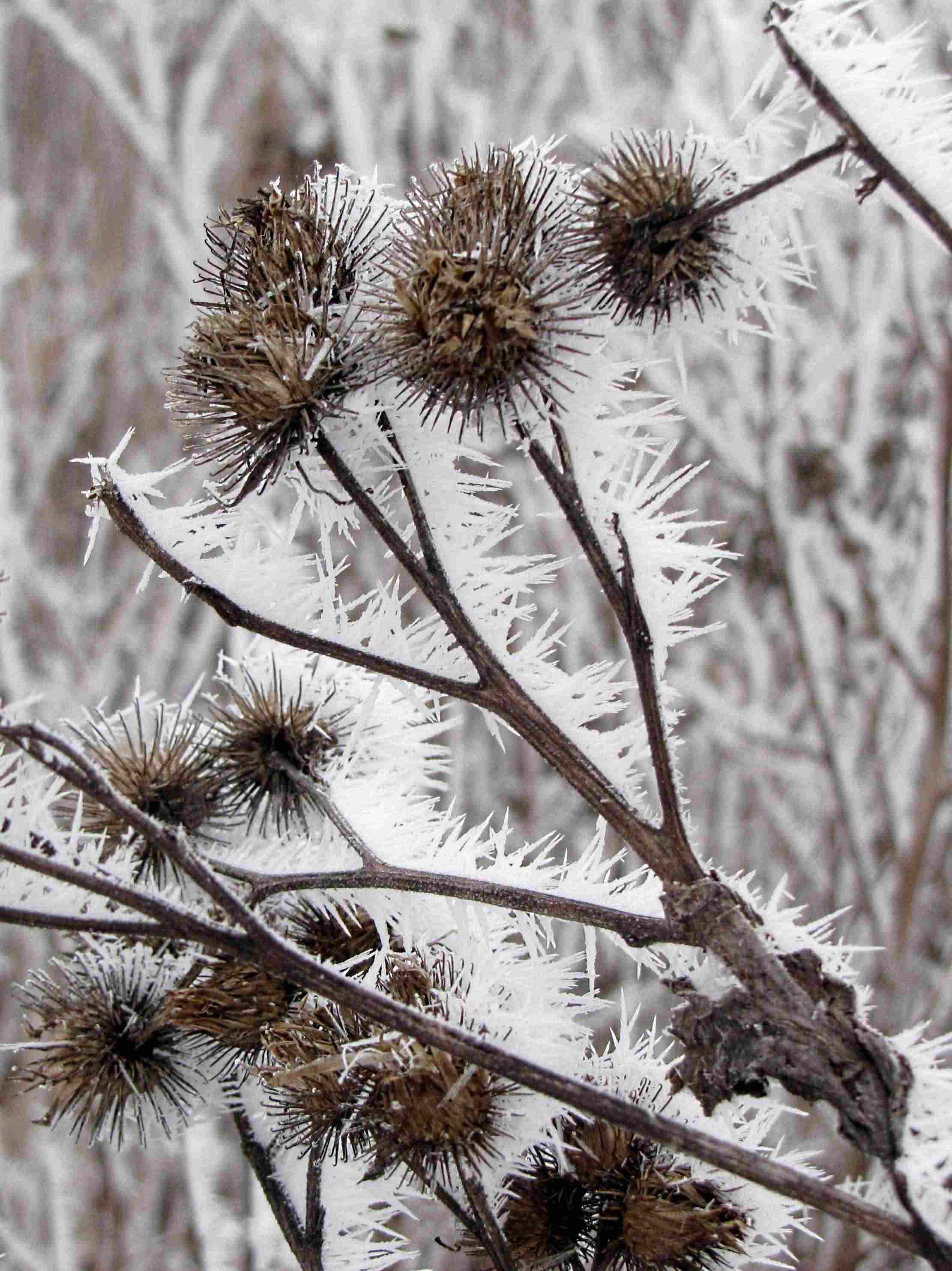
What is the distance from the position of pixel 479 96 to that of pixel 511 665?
4.67m

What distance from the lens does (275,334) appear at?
0.91 m

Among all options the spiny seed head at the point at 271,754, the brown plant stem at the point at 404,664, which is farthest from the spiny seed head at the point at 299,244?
the spiny seed head at the point at 271,754

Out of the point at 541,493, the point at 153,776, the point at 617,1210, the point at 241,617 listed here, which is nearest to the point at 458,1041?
the point at 617,1210

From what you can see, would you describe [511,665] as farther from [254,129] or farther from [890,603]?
[254,129]

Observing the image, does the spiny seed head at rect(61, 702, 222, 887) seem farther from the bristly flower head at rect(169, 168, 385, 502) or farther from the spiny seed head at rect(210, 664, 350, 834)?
the bristly flower head at rect(169, 168, 385, 502)

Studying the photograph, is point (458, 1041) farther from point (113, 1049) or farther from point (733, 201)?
point (733, 201)

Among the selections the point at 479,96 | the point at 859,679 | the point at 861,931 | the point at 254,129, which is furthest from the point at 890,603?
the point at 254,129

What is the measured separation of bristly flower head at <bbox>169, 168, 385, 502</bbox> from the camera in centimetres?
91

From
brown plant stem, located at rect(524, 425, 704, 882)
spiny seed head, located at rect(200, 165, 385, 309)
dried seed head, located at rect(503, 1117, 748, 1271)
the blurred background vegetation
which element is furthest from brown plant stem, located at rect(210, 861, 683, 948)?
the blurred background vegetation

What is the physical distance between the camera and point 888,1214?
2.50ft

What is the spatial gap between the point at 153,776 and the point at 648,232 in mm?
626

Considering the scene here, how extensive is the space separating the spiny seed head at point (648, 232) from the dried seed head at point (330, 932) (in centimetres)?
53

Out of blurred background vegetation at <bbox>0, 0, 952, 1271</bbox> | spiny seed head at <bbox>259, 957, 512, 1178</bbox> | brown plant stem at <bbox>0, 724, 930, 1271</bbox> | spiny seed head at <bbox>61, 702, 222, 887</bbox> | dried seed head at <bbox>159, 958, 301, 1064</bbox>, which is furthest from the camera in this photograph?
blurred background vegetation at <bbox>0, 0, 952, 1271</bbox>

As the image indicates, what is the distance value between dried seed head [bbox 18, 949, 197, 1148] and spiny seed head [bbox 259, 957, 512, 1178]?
0.17m
